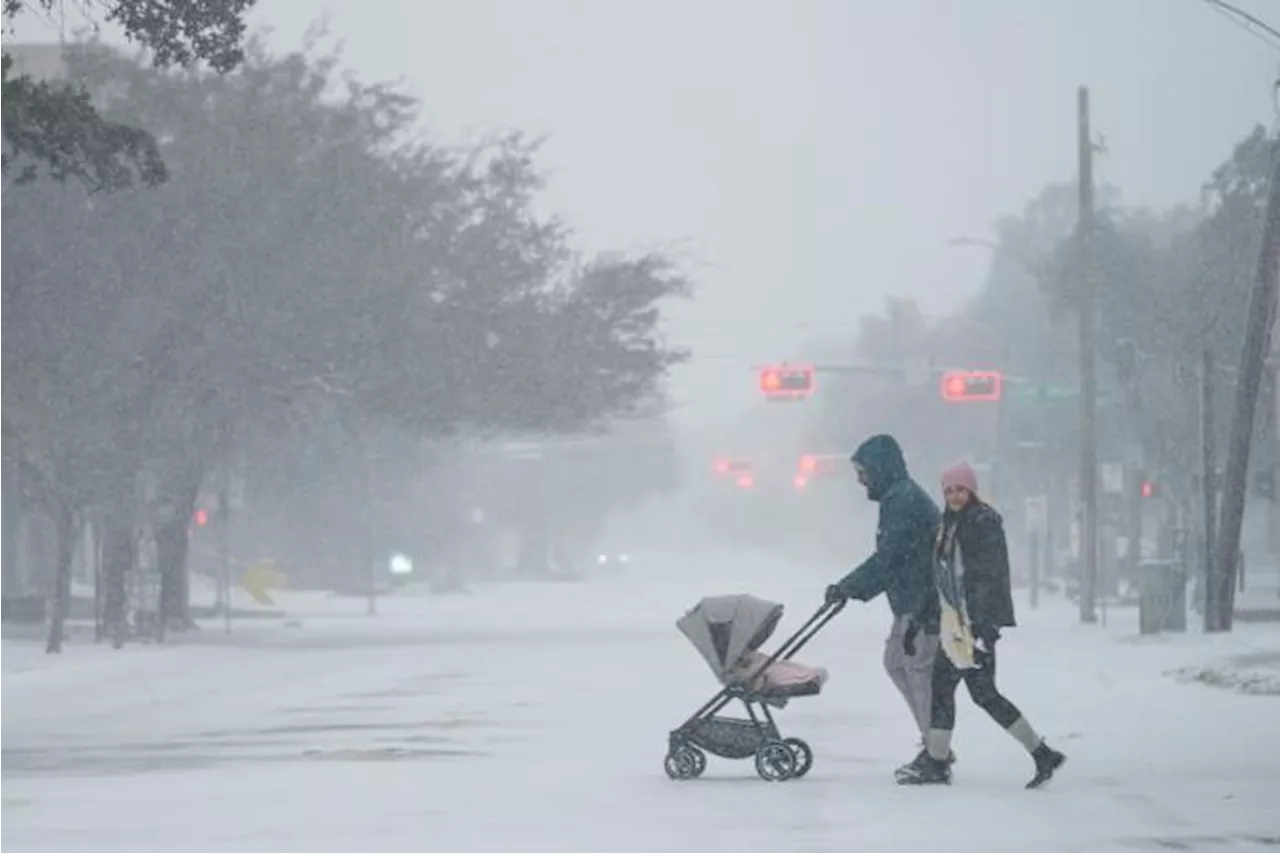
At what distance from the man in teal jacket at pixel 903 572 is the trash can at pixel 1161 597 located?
2581cm

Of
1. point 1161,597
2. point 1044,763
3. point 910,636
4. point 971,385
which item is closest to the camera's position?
point 1044,763

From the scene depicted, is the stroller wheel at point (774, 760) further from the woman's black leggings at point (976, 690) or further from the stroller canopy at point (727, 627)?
the woman's black leggings at point (976, 690)

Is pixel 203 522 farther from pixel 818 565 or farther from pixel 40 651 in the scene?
pixel 818 565

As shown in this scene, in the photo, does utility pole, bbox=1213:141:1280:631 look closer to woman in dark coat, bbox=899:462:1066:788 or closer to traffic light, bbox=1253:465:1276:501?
traffic light, bbox=1253:465:1276:501

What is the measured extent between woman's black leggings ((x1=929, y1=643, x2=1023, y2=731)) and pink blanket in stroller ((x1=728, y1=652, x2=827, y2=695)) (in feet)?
2.66

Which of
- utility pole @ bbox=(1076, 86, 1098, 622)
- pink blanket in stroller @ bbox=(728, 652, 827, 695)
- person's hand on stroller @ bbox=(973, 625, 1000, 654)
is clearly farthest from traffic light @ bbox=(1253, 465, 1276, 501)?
person's hand on stroller @ bbox=(973, 625, 1000, 654)

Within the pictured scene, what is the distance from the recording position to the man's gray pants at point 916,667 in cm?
1753

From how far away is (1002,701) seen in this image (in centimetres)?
1719

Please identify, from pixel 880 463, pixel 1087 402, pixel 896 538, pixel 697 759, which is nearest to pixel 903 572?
pixel 896 538

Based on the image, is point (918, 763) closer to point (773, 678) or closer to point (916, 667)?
point (916, 667)

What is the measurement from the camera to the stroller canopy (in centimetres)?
1770

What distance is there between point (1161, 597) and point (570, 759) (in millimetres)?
24402

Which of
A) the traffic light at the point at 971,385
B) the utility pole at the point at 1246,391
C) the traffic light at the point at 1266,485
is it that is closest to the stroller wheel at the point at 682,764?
the utility pole at the point at 1246,391

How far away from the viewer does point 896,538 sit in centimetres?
1758
